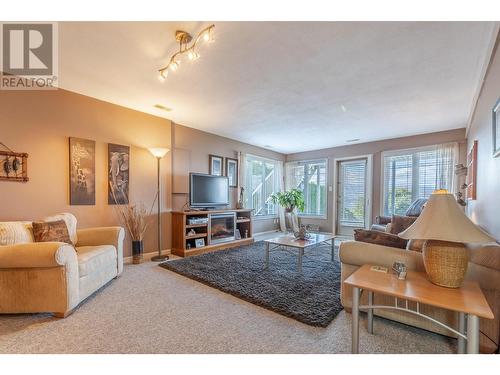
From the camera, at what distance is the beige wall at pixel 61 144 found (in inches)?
101

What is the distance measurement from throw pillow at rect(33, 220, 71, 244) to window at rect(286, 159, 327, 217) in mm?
5495

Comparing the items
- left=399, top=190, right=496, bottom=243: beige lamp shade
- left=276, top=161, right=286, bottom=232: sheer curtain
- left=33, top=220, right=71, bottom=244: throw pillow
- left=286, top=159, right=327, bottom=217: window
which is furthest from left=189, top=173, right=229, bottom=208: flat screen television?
left=399, top=190, right=496, bottom=243: beige lamp shade

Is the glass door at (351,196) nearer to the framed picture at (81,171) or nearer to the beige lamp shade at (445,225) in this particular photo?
the beige lamp shade at (445,225)

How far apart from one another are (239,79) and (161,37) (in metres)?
0.93

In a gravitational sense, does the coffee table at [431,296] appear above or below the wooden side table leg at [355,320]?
above

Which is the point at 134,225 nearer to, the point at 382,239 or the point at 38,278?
the point at 38,278

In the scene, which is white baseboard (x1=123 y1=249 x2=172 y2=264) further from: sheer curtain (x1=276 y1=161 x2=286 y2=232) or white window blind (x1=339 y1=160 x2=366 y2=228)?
white window blind (x1=339 y1=160 x2=366 y2=228)

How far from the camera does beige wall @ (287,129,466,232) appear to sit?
14.8 feet

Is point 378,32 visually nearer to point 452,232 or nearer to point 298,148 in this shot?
point 452,232

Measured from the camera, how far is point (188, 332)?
171 cm

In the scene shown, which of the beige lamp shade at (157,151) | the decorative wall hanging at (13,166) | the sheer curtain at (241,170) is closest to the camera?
the decorative wall hanging at (13,166)

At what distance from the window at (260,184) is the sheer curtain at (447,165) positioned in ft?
12.1

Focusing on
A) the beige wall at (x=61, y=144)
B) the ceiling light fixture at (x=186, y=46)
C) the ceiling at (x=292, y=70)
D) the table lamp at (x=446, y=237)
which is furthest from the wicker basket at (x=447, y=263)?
the beige wall at (x=61, y=144)
